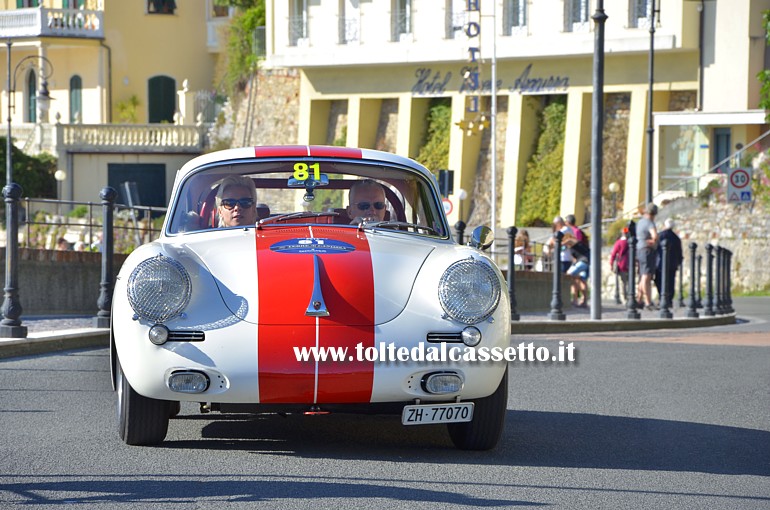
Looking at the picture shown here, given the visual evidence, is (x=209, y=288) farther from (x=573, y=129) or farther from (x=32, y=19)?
(x=32, y=19)

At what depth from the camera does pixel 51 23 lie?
216ft

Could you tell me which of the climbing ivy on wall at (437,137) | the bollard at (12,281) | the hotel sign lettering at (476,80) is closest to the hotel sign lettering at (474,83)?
the hotel sign lettering at (476,80)

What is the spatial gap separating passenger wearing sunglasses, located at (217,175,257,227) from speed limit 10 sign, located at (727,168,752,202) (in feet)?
93.9

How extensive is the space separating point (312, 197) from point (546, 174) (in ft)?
147

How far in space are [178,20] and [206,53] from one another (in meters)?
1.92

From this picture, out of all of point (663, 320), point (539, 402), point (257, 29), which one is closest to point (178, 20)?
point (257, 29)

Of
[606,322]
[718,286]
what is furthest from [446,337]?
[718,286]

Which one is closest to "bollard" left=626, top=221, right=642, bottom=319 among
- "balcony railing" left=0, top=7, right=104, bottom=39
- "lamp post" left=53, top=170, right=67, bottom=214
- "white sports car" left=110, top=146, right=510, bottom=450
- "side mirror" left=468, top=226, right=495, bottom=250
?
"side mirror" left=468, top=226, right=495, bottom=250

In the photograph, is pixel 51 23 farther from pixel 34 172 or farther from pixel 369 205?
pixel 369 205

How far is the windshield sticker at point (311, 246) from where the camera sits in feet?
26.6

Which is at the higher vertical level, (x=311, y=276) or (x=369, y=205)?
(x=369, y=205)

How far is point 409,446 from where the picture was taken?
8.40 meters

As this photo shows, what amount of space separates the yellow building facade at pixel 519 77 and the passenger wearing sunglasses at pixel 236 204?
37.4m

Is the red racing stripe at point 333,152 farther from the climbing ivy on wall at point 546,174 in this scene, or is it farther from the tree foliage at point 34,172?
the tree foliage at point 34,172
